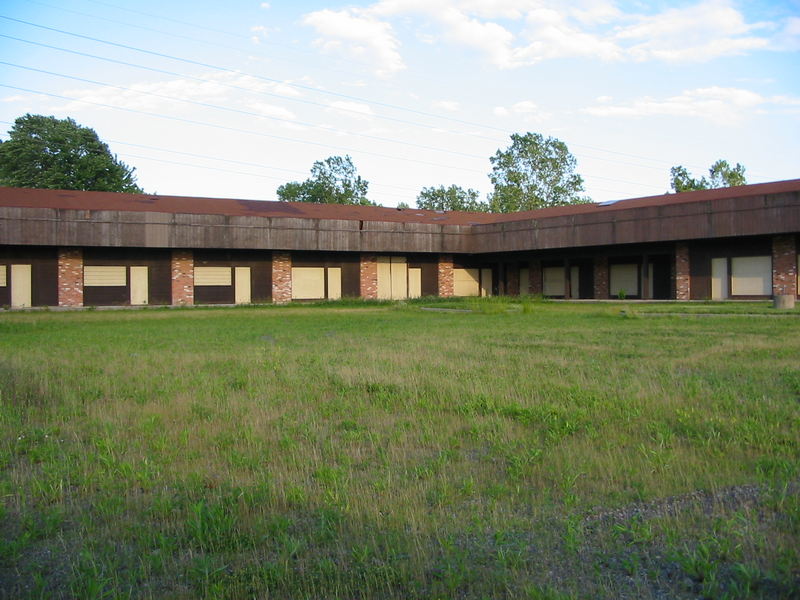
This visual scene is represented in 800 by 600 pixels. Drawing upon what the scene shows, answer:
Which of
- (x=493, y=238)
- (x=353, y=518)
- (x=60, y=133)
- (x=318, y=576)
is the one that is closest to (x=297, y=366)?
(x=353, y=518)

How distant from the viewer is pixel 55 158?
5856cm

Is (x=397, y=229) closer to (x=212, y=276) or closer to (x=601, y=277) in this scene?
(x=212, y=276)

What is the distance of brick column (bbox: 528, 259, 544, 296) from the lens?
4394 cm

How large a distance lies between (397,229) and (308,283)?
20.5 ft

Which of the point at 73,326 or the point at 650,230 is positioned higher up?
the point at 650,230

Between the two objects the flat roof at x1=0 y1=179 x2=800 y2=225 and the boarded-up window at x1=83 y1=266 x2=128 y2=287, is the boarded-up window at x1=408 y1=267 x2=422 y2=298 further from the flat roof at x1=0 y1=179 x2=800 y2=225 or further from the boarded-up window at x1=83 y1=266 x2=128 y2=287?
the boarded-up window at x1=83 y1=266 x2=128 y2=287

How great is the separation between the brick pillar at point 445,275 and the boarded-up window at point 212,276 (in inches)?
541

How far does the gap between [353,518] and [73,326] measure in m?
19.2

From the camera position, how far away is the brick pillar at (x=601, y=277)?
40.0m

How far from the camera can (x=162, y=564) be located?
393cm

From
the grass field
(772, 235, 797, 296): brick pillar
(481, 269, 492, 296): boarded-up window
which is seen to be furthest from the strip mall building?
the grass field

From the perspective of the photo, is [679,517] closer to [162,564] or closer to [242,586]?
[242,586]

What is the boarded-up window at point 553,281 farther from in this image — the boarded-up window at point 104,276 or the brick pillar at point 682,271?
the boarded-up window at point 104,276

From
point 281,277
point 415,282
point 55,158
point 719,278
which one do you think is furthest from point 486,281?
point 55,158
